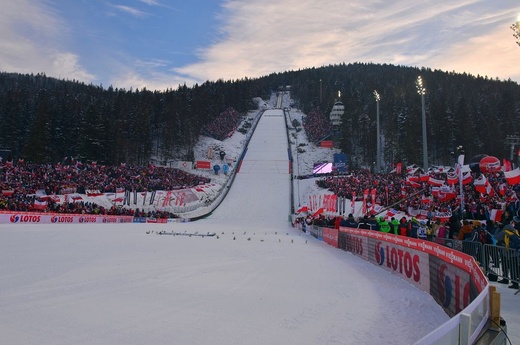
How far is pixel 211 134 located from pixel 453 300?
8695 cm

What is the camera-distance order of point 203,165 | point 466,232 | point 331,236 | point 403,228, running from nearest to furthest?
point 466,232, point 403,228, point 331,236, point 203,165

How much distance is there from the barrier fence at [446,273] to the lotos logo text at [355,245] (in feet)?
0.12

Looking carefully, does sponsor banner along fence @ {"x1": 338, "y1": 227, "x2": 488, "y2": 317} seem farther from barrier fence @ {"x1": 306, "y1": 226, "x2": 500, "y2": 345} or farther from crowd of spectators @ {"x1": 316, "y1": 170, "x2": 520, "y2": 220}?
crowd of spectators @ {"x1": 316, "y1": 170, "x2": 520, "y2": 220}

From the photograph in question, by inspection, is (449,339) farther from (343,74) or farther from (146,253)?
(343,74)

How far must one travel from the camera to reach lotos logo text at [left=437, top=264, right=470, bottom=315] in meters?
6.34

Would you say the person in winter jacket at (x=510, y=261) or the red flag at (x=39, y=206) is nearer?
the person in winter jacket at (x=510, y=261)

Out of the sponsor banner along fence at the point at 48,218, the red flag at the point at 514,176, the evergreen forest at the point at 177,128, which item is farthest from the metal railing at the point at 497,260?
the evergreen forest at the point at 177,128

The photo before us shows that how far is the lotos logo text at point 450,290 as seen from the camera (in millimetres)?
6344

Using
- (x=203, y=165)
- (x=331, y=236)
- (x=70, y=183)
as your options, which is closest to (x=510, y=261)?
(x=331, y=236)

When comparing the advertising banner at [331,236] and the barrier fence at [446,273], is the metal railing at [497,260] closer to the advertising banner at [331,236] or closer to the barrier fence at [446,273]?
the barrier fence at [446,273]

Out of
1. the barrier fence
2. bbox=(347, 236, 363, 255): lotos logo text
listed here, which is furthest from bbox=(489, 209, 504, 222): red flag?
the barrier fence

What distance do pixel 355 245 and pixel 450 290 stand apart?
970cm

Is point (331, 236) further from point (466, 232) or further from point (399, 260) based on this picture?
point (399, 260)

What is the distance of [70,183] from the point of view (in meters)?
37.2
